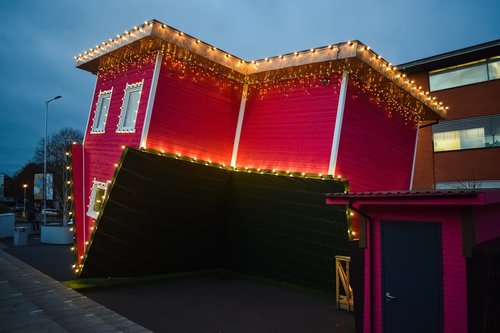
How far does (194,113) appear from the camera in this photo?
11.5 meters

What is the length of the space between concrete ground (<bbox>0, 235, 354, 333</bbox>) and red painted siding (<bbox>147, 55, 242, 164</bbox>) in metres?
4.58

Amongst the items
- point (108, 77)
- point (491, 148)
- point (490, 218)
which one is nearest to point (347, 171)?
point (490, 218)

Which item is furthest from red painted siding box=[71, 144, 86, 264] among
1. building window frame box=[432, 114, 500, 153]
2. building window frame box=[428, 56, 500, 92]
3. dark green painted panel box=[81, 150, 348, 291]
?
building window frame box=[428, 56, 500, 92]

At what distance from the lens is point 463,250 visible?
5.61 m

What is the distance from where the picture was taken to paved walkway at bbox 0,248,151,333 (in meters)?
7.87

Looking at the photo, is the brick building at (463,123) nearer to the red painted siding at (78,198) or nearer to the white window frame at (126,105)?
the white window frame at (126,105)

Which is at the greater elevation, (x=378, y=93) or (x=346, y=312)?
(x=378, y=93)

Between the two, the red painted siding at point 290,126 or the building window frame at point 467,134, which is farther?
the building window frame at point 467,134

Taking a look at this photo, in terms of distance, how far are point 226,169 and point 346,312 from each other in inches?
233

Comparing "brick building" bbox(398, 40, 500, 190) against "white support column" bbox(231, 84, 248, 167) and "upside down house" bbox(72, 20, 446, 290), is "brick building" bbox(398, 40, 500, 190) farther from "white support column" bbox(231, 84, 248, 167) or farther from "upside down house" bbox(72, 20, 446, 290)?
"white support column" bbox(231, 84, 248, 167)

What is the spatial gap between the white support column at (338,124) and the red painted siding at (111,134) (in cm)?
579

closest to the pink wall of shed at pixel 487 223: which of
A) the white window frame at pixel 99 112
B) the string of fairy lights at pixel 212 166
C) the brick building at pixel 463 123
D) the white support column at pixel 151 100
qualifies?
the string of fairy lights at pixel 212 166

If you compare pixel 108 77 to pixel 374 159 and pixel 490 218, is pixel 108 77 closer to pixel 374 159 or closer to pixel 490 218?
pixel 374 159

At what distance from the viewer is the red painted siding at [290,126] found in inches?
421
